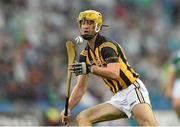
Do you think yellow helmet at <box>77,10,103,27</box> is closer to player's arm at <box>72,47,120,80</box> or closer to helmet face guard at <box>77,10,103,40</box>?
helmet face guard at <box>77,10,103,40</box>

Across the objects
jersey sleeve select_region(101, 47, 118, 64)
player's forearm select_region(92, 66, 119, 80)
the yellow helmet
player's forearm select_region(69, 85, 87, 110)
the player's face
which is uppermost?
the yellow helmet

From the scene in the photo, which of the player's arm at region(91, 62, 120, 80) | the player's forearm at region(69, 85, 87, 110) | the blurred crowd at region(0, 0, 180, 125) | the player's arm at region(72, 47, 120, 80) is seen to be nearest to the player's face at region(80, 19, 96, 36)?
the player's arm at region(72, 47, 120, 80)

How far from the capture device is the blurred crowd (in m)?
14.4

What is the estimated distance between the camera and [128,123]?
49.1 ft

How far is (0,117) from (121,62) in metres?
5.07

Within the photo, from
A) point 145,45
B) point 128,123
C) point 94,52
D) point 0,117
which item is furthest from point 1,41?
point 94,52

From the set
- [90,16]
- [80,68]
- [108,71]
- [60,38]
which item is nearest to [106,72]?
[108,71]

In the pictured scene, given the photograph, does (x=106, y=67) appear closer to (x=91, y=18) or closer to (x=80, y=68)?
(x=80, y=68)

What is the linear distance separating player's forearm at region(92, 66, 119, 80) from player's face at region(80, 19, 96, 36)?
541mm

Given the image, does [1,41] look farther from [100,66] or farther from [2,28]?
[100,66]

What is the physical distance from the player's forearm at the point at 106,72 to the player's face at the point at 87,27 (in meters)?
0.54

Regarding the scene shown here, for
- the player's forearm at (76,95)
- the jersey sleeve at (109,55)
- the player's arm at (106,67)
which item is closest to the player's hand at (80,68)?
the player's arm at (106,67)

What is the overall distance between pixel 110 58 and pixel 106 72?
0.19 meters

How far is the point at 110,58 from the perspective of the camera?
28.3ft
